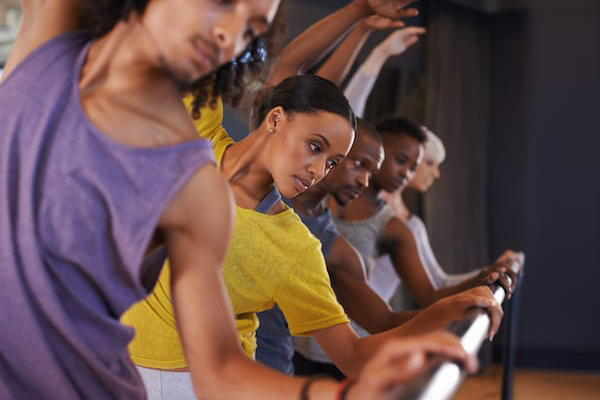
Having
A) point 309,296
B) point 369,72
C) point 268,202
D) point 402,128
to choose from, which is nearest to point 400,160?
point 402,128

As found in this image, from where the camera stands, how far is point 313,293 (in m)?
1.52

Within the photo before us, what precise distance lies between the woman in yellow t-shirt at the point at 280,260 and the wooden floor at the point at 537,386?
12.8 feet

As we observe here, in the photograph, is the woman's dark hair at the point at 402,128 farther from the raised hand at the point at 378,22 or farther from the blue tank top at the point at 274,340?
the blue tank top at the point at 274,340

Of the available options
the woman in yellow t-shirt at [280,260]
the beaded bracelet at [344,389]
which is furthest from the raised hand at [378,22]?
the beaded bracelet at [344,389]

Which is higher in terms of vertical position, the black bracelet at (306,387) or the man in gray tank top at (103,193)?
the man in gray tank top at (103,193)

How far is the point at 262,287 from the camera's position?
156 cm

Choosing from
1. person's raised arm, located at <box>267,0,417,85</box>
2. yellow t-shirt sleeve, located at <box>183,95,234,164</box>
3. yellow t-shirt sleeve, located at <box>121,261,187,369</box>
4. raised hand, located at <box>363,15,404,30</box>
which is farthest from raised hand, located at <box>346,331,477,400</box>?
raised hand, located at <box>363,15,404,30</box>

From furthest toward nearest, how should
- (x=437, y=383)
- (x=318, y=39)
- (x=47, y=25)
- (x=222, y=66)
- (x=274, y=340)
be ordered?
(x=318, y=39) → (x=274, y=340) → (x=222, y=66) → (x=47, y=25) → (x=437, y=383)

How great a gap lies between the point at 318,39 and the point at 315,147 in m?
0.77

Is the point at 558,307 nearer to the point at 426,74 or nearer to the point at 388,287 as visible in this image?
the point at 426,74

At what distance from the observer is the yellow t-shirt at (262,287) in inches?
60.1

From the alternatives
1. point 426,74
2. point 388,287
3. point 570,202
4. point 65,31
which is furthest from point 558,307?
point 65,31

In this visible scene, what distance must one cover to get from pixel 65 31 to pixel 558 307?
6057 millimetres

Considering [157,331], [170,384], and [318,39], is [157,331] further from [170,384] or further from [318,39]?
[318,39]
